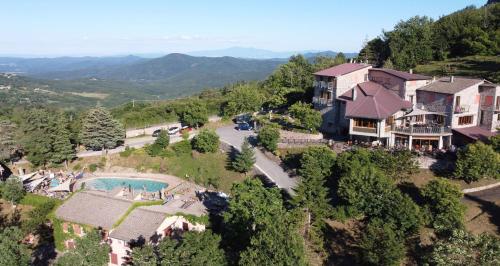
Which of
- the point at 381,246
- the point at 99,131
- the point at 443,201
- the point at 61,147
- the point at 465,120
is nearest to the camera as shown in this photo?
the point at 381,246

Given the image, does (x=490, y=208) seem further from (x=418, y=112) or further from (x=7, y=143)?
(x=7, y=143)

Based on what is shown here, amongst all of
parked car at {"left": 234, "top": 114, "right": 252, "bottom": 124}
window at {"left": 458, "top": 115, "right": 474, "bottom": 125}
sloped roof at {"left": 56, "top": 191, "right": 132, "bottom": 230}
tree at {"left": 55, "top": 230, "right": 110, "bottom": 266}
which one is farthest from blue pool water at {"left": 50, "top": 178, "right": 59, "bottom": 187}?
window at {"left": 458, "top": 115, "right": 474, "bottom": 125}

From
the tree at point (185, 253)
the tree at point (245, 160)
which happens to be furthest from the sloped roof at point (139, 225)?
the tree at point (245, 160)

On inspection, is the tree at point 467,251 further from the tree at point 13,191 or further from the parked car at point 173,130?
the parked car at point 173,130

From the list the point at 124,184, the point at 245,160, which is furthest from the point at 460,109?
the point at 124,184

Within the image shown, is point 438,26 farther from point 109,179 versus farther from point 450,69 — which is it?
point 109,179

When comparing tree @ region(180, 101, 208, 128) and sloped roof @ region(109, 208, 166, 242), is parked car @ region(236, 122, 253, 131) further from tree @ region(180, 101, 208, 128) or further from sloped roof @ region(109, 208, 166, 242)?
sloped roof @ region(109, 208, 166, 242)
